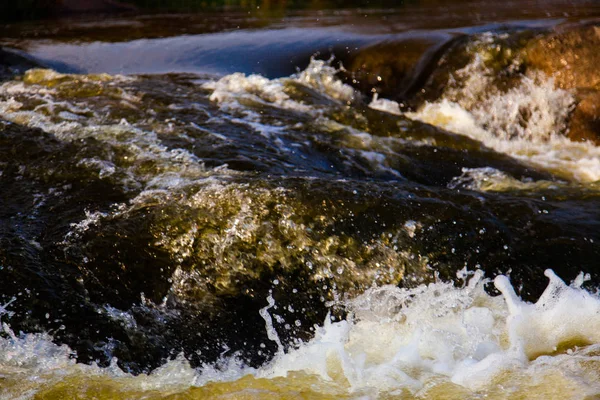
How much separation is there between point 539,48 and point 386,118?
173 cm

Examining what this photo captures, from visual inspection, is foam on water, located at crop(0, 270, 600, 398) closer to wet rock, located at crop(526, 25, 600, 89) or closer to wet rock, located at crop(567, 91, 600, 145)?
wet rock, located at crop(567, 91, 600, 145)

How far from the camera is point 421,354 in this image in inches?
104

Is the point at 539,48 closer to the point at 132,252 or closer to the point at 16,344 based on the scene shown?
the point at 132,252

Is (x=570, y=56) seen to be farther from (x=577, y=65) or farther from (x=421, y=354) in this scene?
(x=421, y=354)

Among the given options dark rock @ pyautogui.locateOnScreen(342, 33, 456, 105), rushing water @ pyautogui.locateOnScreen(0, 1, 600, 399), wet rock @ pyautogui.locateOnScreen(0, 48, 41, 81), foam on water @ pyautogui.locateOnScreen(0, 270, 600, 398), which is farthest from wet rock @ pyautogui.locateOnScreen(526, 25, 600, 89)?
wet rock @ pyautogui.locateOnScreen(0, 48, 41, 81)

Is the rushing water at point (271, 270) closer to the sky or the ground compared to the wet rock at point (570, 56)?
closer to the ground

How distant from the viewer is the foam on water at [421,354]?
8.04 feet

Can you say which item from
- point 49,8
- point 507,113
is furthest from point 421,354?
point 49,8

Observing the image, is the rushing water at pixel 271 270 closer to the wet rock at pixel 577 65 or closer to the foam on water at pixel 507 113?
the foam on water at pixel 507 113

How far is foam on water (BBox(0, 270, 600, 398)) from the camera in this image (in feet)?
8.04

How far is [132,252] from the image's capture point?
301 centimetres

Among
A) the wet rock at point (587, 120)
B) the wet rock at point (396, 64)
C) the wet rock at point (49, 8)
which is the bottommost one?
the wet rock at point (587, 120)

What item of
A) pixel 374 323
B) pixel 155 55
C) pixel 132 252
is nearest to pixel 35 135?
pixel 132 252

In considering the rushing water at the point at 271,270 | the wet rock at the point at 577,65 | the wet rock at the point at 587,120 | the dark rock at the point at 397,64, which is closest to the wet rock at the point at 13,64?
the rushing water at the point at 271,270
